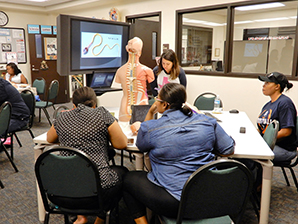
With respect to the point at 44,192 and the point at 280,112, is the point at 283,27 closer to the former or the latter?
the point at 280,112

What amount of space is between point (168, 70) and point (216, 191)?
1929 millimetres

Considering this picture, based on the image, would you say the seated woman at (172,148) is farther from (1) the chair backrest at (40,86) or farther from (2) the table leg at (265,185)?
(1) the chair backrest at (40,86)

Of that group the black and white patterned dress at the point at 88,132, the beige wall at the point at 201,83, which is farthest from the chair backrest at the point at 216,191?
the beige wall at the point at 201,83

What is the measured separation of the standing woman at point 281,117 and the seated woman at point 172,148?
863 millimetres

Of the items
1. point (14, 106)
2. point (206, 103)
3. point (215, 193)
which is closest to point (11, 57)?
point (14, 106)

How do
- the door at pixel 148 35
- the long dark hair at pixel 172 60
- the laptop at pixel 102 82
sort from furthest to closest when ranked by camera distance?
the door at pixel 148 35
the long dark hair at pixel 172 60
the laptop at pixel 102 82

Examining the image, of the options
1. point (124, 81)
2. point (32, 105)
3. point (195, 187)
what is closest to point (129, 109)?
point (124, 81)

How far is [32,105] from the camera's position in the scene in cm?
369

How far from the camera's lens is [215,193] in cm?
134

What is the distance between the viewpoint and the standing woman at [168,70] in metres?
2.99

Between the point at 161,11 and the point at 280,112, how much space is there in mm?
3315

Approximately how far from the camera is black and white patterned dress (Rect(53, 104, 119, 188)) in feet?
5.32

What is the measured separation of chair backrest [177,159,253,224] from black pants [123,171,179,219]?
0.12 metres

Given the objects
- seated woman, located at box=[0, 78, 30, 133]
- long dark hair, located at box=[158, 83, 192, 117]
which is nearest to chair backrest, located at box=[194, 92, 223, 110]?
long dark hair, located at box=[158, 83, 192, 117]
